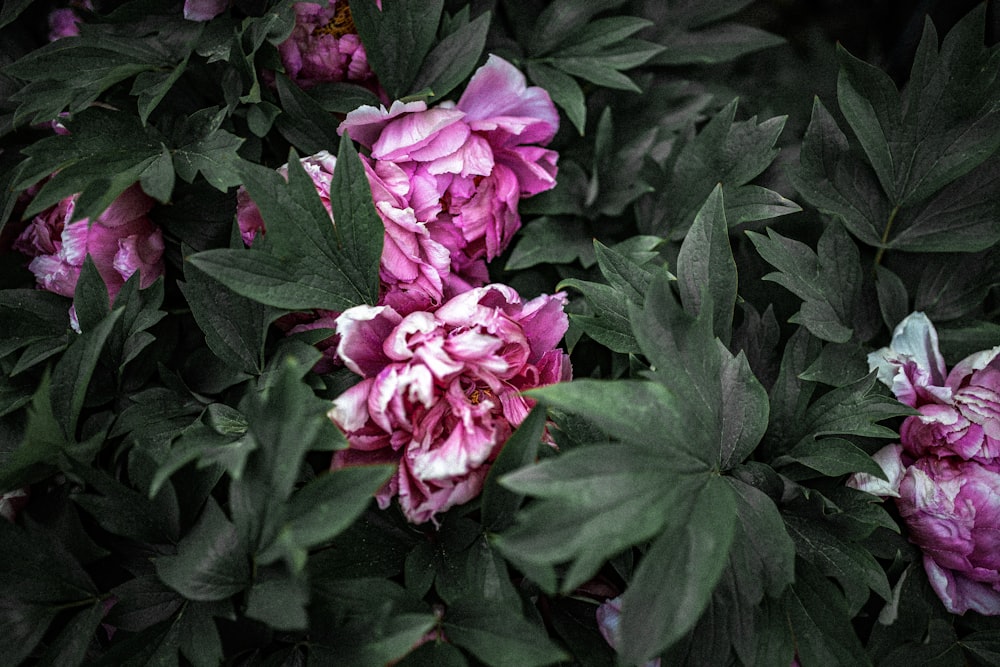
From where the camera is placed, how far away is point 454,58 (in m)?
0.62

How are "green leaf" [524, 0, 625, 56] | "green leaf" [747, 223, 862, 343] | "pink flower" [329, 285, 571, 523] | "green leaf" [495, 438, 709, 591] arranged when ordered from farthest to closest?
"green leaf" [524, 0, 625, 56] → "green leaf" [747, 223, 862, 343] → "pink flower" [329, 285, 571, 523] → "green leaf" [495, 438, 709, 591]

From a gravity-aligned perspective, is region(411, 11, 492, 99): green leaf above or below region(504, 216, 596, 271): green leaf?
above

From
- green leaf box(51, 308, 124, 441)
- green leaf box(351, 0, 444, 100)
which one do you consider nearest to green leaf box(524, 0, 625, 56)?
green leaf box(351, 0, 444, 100)

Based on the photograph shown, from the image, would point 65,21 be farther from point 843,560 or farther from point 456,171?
point 843,560

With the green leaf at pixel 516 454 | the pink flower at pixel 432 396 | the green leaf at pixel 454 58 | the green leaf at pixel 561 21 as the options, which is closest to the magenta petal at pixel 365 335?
the pink flower at pixel 432 396

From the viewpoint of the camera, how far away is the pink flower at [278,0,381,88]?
62 cm

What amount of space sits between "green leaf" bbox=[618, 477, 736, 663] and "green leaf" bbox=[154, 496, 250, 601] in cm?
22

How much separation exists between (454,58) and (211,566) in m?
0.42

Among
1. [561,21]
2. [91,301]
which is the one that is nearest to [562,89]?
[561,21]

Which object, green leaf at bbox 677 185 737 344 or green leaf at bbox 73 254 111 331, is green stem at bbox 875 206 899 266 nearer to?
green leaf at bbox 677 185 737 344

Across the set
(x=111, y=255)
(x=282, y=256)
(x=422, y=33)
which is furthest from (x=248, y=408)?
(x=422, y=33)

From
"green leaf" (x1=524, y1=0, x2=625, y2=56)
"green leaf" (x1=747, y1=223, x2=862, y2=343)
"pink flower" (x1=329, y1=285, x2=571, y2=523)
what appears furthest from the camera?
"green leaf" (x1=524, y1=0, x2=625, y2=56)

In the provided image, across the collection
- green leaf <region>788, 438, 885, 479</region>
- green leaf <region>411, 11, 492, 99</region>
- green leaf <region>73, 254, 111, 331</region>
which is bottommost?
green leaf <region>73, 254, 111, 331</region>

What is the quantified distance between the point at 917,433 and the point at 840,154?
227 millimetres
